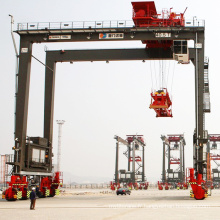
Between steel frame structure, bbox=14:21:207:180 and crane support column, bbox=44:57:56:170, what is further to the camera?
crane support column, bbox=44:57:56:170

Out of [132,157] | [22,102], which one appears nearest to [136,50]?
[22,102]

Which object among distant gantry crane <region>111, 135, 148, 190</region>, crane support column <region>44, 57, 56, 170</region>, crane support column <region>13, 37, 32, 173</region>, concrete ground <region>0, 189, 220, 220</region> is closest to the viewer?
concrete ground <region>0, 189, 220, 220</region>

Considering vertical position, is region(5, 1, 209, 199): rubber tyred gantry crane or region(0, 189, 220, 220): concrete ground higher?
region(5, 1, 209, 199): rubber tyred gantry crane

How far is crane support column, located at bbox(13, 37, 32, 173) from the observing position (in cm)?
3177

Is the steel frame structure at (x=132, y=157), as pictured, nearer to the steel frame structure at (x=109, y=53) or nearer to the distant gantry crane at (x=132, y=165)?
the distant gantry crane at (x=132, y=165)

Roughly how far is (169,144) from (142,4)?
7031cm

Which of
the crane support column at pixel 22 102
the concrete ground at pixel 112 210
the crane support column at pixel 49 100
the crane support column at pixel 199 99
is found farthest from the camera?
the crane support column at pixel 49 100

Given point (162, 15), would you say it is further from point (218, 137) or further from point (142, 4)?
point (218, 137)

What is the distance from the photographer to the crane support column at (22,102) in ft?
104

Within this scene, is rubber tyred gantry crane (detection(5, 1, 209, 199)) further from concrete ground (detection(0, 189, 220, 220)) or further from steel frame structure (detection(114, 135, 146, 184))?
steel frame structure (detection(114, 135, 146, 184))

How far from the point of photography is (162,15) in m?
35.0

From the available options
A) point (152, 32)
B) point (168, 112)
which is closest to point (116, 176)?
point (168, 112)

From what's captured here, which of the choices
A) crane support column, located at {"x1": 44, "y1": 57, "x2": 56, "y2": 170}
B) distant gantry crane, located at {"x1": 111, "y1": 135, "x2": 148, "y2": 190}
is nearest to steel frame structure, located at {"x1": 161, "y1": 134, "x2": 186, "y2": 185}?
distant gantry crane, located at {"x1": 111, "y1": 135, "x2": 148, "y2": 190}

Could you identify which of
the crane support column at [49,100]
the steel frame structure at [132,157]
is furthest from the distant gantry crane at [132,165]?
the crane support column at [49,100]
